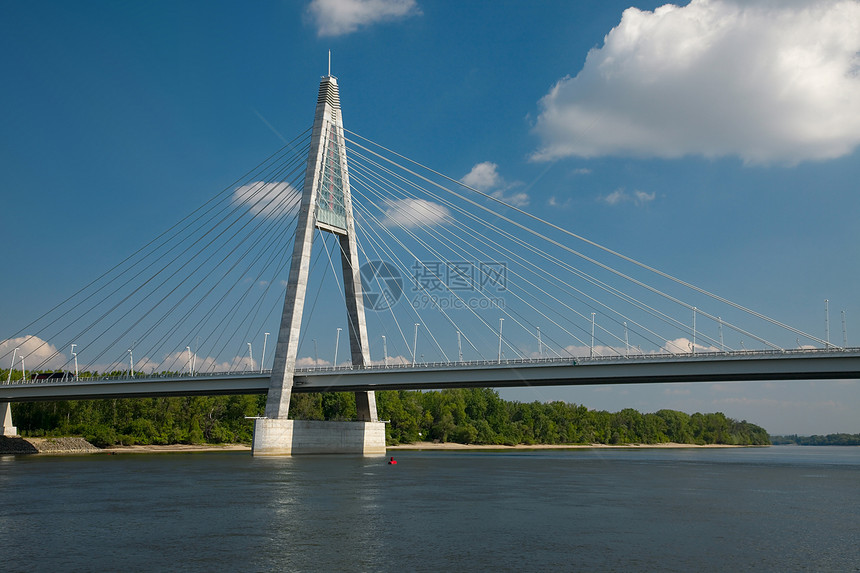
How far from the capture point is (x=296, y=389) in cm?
7012

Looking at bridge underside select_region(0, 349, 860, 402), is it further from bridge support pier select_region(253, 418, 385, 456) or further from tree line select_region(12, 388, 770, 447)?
tree line select_region(12, 388, 770, 447)

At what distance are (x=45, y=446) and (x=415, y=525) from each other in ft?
241

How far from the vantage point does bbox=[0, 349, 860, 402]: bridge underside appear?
5376 cm

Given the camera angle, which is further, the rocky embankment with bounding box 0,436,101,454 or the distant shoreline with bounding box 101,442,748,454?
the distant shoreline with bounding box 101,442,748,454

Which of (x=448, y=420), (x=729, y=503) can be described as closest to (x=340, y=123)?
(x=729, y=503)

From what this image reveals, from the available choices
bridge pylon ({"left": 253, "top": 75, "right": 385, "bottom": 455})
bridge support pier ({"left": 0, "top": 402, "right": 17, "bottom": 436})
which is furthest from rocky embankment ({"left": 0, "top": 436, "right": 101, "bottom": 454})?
bridge pylon ({"left": 253, "top": 75, "right": 385, "bottom": 455})

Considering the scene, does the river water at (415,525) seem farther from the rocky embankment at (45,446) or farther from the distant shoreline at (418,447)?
the distant shoreline at (418,447)

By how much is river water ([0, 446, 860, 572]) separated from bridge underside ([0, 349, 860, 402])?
40.2 feet

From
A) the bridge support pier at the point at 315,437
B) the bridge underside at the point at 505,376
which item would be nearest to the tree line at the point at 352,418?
the bridge underside at the point at 505,376

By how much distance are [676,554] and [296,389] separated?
177ft

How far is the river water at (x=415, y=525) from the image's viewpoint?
18781 mm

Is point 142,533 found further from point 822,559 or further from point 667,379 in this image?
point 667,379

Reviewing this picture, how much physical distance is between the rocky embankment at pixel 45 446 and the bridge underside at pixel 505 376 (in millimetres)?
5699

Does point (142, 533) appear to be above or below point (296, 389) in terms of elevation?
below
